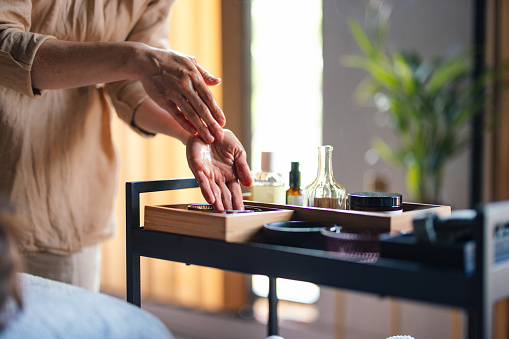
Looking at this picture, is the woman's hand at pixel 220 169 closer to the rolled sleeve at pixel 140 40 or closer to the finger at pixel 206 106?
the finger at pixel 206 106

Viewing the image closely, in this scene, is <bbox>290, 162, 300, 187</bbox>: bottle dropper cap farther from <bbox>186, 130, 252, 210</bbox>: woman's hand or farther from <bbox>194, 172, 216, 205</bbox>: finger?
<bbox>194, 172, 216, 205</bbox>: finger

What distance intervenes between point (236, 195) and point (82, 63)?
0.40 m

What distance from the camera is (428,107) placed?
2205 millimetres

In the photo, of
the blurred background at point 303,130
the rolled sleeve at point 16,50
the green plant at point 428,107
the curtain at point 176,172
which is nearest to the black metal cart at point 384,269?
the rolled sleeve at point 16,50

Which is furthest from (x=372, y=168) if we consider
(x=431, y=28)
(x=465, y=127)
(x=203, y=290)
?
(x=203, y=290)

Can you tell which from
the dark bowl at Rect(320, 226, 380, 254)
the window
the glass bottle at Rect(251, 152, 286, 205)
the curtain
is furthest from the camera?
the curtain

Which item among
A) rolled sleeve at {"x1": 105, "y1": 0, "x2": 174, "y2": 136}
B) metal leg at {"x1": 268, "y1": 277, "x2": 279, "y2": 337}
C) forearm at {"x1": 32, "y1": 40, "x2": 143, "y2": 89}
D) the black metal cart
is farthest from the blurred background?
the black metal cart

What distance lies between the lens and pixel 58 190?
4.56 feet

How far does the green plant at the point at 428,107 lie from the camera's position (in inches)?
86.2

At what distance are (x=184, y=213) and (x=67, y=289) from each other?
0.89 ft

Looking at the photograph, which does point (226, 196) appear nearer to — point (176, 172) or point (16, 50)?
point (16, 50)

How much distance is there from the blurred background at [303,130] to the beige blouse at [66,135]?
123 cm

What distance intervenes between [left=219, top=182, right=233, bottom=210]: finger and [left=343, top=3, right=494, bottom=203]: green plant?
4.41 feet

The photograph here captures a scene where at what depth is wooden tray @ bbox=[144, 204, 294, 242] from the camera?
89cm
